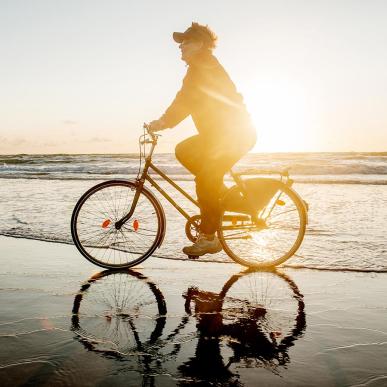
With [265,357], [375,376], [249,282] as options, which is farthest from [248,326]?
[249,282]

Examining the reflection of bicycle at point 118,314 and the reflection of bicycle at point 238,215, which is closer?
the reflection of bicycle at point 118,314

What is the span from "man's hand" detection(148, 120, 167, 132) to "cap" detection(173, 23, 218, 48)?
0.83m

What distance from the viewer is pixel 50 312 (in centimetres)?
350

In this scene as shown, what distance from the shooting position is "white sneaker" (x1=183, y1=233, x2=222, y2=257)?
5.02 meters

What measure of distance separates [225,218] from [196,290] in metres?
1.21

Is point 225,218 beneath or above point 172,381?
above

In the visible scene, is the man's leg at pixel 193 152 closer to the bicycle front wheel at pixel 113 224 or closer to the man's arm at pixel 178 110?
the man's arm at pixel 178 110

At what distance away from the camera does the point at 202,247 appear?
504 centimetres

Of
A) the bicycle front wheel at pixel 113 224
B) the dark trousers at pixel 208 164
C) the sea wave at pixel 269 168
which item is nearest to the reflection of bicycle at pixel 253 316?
the dark trousers at pixel 208 164

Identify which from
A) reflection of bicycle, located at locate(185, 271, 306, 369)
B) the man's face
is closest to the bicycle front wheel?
reflection of bicycle, located at locate(185, 271, 306, 369)

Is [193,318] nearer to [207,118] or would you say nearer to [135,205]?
[135,205]

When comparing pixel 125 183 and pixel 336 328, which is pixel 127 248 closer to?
pixel 125 183

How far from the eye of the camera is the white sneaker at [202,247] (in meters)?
5.02

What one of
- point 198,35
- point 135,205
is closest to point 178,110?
point 198,35
